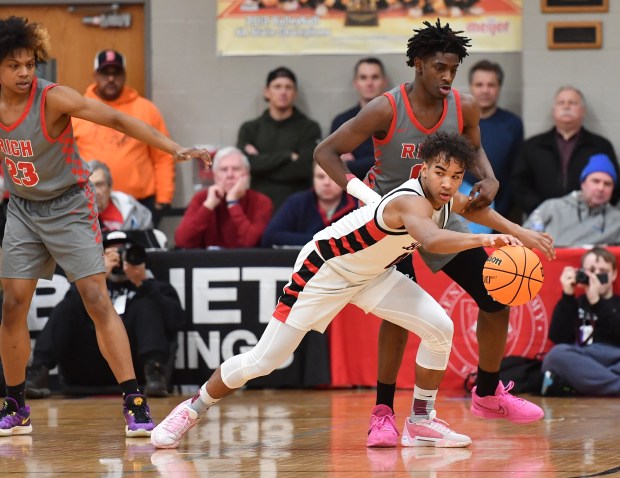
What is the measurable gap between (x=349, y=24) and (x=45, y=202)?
4.97m

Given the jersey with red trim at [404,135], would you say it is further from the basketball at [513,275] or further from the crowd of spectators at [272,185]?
the crowd of spectators at [272,185]

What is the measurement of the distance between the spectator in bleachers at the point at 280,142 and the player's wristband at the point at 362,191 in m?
4.10

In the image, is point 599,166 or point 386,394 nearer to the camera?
point 386,394

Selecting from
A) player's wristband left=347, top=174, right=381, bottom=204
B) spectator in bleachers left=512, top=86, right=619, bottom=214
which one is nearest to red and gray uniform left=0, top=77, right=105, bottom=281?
player's wristband left=347, top=174, right=381, bottom=204

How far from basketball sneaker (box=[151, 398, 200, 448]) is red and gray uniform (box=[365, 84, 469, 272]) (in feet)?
4.53

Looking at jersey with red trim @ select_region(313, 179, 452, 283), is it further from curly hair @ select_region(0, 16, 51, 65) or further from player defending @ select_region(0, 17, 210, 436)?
curly hair @ select_region(0, 16, 51, 65)

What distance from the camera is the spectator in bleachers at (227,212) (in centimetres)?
912

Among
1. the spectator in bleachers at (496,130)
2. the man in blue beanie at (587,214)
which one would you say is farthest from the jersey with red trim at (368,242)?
the spectator in bleachers at (496,130)

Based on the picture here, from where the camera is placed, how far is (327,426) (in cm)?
659

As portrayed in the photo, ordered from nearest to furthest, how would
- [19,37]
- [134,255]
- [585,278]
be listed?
[19,37], [585,278], [134,255]

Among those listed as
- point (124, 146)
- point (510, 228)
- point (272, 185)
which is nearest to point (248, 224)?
point (272, 185)

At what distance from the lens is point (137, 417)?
6102 millimetres

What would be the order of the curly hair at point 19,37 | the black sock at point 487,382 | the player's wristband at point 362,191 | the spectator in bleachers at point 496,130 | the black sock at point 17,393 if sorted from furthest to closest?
the spectator in bleachers at point 496,130
the black sock at point 17,393
the black sock at point 487,382
the curly hair at point 19,37
the player's wristband at point 362,191

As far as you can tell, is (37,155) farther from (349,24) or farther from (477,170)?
(349,24)
